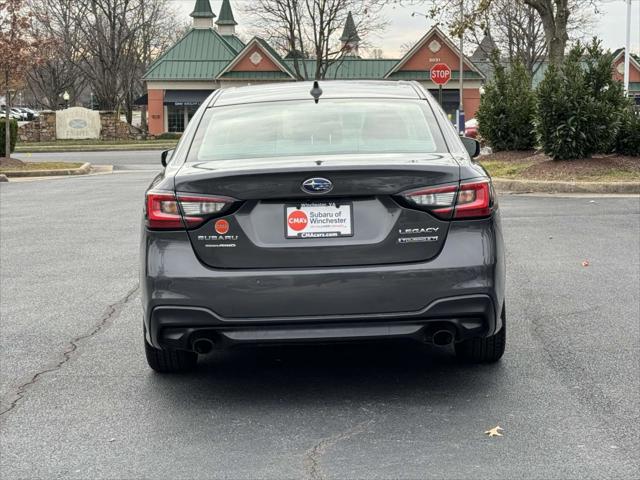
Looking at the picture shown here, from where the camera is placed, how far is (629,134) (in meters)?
18.5

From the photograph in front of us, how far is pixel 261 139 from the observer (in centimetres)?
548

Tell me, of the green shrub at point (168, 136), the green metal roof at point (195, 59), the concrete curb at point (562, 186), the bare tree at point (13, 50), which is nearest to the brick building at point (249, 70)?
the green metal roof at point (195, 59)

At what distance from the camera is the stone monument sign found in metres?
56.0

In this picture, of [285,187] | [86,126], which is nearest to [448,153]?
[285,187]

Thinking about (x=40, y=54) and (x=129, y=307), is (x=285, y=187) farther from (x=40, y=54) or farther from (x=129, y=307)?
(x=40, y=54)

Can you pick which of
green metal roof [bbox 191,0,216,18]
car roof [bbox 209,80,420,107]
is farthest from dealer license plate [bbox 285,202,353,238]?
green metal roof [bbox 191,0,216,18]

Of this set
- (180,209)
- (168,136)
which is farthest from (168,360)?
(168,136)

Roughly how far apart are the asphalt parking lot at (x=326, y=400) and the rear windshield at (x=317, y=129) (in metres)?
1.29

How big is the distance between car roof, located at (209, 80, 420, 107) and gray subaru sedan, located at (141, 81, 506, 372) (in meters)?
1.09

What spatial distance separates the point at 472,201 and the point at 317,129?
1103mm

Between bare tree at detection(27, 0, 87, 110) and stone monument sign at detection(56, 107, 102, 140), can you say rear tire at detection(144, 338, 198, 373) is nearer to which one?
stone monument sign at detection(56, 107, 102, 140)

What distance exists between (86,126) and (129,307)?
50375 mm

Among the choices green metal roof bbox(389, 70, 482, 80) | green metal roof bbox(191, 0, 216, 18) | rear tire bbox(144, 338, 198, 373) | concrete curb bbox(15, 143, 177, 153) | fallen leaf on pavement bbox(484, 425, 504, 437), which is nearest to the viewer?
fallen leaf on pavement bbox(484, 425, 504, 437)

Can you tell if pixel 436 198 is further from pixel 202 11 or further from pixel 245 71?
pixel 202 11
